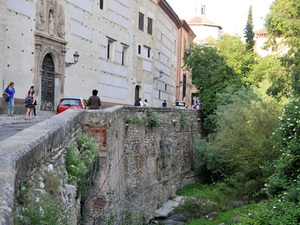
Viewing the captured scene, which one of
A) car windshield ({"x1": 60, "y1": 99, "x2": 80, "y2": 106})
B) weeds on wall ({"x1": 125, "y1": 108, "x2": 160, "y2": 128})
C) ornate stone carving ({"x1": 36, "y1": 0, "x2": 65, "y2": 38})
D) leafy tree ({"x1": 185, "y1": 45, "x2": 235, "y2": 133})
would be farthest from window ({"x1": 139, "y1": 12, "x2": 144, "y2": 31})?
car windshield ({"x1": 60, "y1": 99, "x2": 80, "y2": 106})

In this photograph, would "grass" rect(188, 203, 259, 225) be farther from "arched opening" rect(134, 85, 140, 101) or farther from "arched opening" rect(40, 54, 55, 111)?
"arched opening" rect(134, 85, 140, 101)

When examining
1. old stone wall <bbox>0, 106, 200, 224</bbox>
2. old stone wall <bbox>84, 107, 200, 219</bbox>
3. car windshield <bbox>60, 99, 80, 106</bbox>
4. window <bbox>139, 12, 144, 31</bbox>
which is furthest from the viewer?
window <bbox>139, 12, 144, 31</bbox>

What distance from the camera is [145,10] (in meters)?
35.9

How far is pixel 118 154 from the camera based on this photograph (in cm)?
1352

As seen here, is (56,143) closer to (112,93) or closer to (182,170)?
(182,170)

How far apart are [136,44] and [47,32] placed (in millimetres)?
12256

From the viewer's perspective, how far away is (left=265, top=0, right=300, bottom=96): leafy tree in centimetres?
1705

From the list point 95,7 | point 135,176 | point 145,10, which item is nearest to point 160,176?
point 135,176

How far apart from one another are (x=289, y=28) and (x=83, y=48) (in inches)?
492

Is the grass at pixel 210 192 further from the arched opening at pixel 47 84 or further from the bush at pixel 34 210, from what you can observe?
the bush at pixel 34 210

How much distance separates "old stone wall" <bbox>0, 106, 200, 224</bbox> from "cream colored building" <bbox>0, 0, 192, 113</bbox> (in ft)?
20.0

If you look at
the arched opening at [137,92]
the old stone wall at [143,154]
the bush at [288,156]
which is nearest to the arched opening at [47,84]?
the old stone wall at [143,154]

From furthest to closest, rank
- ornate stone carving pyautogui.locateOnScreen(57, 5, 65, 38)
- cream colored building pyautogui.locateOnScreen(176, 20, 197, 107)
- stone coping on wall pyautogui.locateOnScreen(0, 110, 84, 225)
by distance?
cream colored building pyautogui.locateOnScreen(176, 20, 197, 107), ornate stone carving pyautogui.locateOnScreen(57, 5, 65, 38), stone coping on wall pyautogui.locateOnScreen(0, 110, 84, 225)

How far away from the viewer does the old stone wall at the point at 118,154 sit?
3.92m
